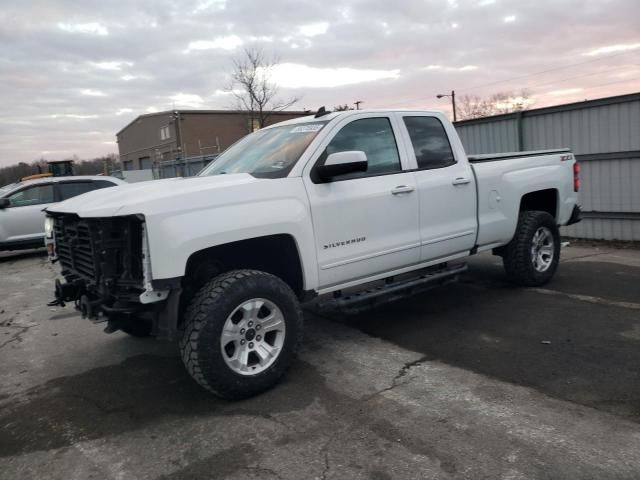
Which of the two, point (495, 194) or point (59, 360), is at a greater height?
point (495, 194)

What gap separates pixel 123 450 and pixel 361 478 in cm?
147

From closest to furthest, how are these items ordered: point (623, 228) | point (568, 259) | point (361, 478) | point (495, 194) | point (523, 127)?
point (361, 478) < point (495, 194) < point (568, 259) < point (623, 228) < point (523, 127)

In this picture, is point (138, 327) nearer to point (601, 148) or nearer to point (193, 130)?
point (601, 148)

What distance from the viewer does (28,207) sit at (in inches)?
458

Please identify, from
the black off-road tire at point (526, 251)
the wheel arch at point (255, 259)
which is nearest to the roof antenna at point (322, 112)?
the wheel arch at point (255, 259)

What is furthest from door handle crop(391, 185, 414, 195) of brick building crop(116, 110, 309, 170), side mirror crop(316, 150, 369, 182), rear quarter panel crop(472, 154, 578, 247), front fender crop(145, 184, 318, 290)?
brick building crop(116, 110, 309, 170)

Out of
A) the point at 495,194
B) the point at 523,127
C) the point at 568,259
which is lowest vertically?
the point at 568,259

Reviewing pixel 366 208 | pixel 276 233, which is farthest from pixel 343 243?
pixel 276 233

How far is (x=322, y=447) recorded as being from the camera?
10.2ft

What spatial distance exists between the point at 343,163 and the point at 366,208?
579 mm

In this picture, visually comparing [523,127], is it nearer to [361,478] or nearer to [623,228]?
[623,228]

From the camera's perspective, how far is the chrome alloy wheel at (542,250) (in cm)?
626

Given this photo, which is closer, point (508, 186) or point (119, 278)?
point (119, 278)

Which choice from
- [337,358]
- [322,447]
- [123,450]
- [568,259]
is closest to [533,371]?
[337,358]
